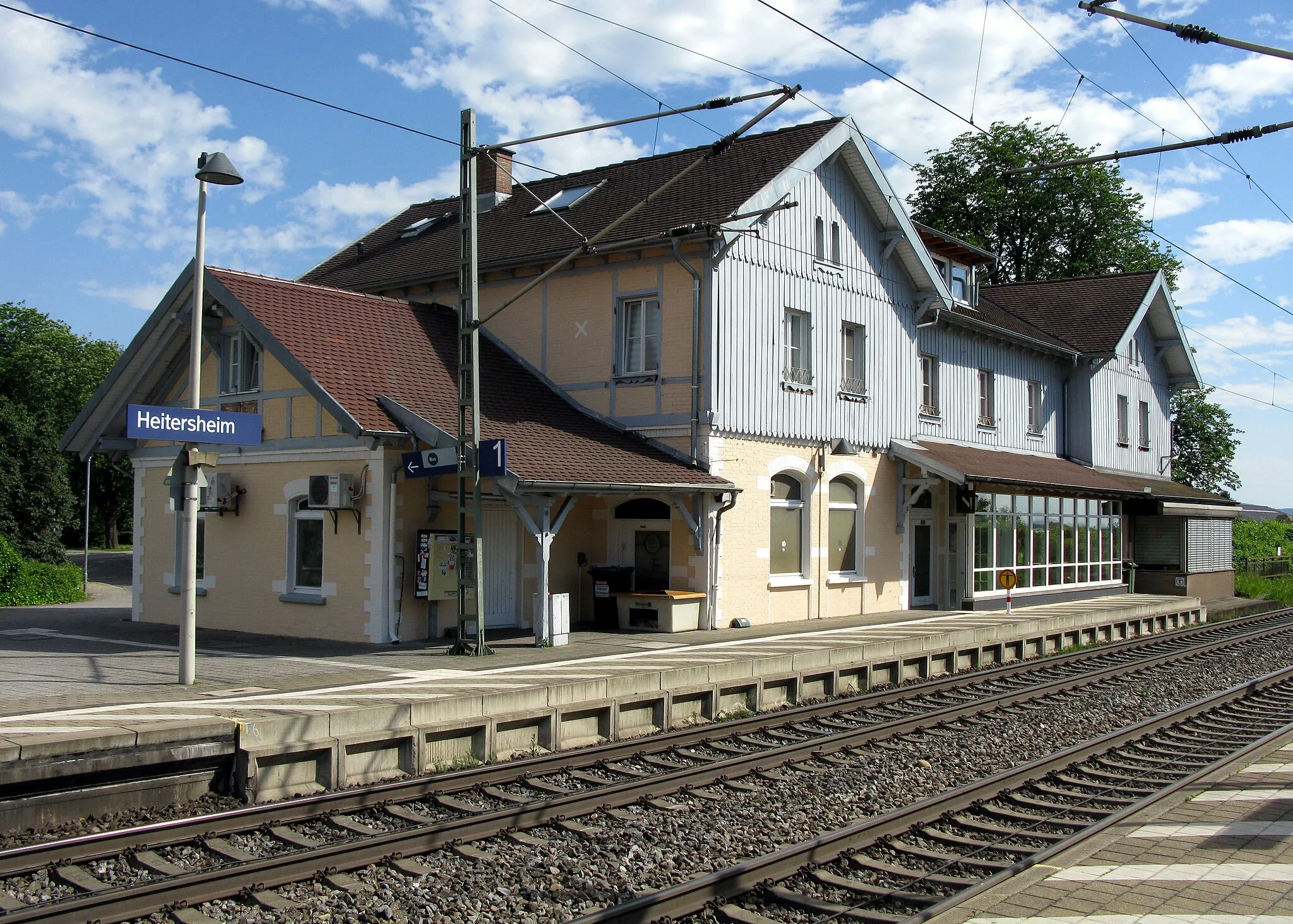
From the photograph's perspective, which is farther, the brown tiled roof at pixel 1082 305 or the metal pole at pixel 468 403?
the brown tiled roof at pixel 1082 305

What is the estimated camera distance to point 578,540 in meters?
18.9

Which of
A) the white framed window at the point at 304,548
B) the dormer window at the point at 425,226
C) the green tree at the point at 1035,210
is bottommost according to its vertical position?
the white framed window at the point at 304,548

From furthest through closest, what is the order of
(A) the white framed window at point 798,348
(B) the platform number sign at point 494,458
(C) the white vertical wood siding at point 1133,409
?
(C) the white vertical wood siding at point 1133,409, (A) the white framed window at point 798,348, (B) the platform number sign at point 494,458

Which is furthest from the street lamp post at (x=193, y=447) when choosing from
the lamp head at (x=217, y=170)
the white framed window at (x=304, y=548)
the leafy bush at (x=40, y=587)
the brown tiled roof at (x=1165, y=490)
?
the brown tiled roof at (x=1165, y=490)

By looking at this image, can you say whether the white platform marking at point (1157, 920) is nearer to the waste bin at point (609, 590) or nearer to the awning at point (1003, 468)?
the waste bin at point (609, 590)

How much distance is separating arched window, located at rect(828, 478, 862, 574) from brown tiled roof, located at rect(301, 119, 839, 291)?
5736 millimetres

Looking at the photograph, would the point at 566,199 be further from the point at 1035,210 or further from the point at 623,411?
the point at 1035,210

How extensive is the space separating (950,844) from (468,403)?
345 inches

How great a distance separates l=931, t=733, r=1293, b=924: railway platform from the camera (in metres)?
6.05

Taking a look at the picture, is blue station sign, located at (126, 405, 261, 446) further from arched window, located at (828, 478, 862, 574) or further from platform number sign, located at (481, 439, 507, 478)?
arched window, located at (828, 478, 862, 574)

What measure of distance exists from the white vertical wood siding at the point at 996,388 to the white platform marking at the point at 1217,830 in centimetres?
1635

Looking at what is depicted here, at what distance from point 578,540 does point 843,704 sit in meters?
6.30

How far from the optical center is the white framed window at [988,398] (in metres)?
26.7

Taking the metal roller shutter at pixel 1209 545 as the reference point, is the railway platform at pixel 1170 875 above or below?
below
